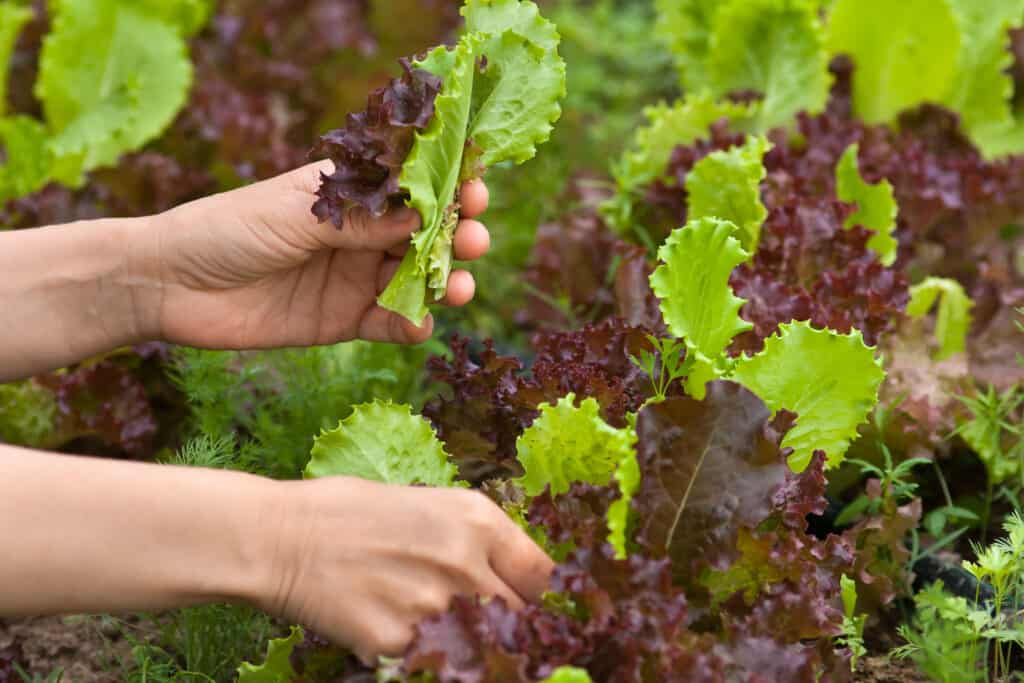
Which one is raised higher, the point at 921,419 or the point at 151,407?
the point at 921,419

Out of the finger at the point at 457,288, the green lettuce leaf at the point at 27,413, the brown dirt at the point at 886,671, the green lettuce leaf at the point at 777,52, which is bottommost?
the green lettuce leaf at the point at 27,413

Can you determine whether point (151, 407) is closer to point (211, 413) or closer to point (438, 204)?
point (211, 413)

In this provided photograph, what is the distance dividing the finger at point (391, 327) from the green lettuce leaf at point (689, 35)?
199 cm

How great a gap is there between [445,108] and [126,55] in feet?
8.39

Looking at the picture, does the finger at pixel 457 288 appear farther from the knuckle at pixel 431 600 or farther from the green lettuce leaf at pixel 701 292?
the knuckle at pixel 431 600

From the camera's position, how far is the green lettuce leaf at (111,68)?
12.8 ft

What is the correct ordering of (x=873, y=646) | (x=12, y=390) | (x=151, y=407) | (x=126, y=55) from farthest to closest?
(x=126, y=55)
(x=151, y=407)
(x=12, y=390)
(x=873, y=646)

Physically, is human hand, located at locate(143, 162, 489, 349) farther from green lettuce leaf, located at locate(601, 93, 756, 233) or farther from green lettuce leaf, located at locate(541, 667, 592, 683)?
green lettuce leaf, located at locate(601, 93, 756, 233)

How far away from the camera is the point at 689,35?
3947 mm

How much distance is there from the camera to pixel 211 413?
263 centimetres

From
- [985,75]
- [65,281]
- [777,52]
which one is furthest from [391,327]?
[985,75]

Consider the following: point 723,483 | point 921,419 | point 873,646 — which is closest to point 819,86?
point 921,419

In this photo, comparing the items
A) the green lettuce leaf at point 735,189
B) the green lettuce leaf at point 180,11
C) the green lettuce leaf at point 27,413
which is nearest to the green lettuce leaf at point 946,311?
the green lettuce leaf at point 735,189

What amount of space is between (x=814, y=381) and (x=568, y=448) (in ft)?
1.68
